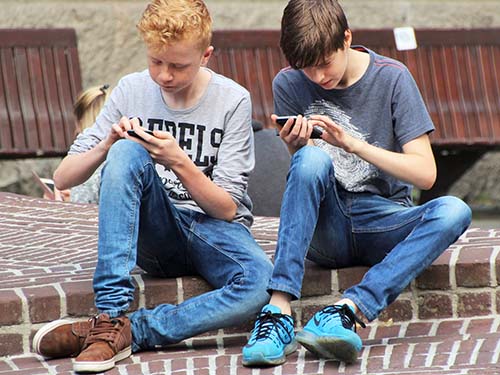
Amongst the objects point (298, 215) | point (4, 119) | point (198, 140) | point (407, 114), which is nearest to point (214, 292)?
point (298, 215)

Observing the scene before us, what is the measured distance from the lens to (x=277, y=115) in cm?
412

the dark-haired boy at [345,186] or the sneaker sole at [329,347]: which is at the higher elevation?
the dark-haired boy at [345,186]

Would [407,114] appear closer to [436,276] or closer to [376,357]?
[436,276]

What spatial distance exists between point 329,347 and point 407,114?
0.80 meters

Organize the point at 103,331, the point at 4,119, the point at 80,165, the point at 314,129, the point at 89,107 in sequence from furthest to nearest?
the point at 4,119, the point at 89,107, the point at 80,165, the point at 314,129, the point at 103,331

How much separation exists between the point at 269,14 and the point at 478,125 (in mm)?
1593

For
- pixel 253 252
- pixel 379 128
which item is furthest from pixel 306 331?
pixel 379 128

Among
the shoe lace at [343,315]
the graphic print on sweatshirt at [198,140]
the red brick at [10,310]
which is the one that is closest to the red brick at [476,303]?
the shoe lace at [343,315]

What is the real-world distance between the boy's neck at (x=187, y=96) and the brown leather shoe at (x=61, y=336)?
0.76 metres

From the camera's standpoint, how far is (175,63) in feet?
12.7

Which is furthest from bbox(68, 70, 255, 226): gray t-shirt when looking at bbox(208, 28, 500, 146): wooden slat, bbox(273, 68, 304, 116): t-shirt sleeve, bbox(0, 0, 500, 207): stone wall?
bbox(0, 0, 500, 207): stone wall

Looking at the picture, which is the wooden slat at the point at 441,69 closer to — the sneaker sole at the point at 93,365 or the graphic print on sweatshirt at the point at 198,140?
the graphic print on sweatshirt at the point at 198,140

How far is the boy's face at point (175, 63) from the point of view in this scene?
3857 millimetres

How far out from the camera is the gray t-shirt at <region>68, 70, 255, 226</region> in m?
4.04
